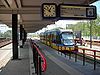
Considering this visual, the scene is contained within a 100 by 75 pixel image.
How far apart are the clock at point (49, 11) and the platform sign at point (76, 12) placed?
0.27 m

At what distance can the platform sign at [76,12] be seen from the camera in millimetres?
12625

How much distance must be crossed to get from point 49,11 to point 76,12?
4.32ft

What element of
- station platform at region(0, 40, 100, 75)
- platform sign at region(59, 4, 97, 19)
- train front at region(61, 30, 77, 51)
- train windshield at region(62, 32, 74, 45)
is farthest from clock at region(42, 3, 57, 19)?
train windshield at region(62, 32, 74, 45)

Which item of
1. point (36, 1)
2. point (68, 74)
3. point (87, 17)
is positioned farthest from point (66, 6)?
point (36, 1)

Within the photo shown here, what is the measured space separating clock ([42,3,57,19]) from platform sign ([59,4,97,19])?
272 mm

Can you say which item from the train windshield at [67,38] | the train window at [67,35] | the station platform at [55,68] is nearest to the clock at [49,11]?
the station platform at [55,68]

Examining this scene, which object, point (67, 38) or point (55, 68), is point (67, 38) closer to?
point (67, 38)

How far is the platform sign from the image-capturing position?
497 inches

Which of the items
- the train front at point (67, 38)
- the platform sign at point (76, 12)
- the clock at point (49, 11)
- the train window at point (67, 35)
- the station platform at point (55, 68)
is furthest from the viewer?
the train window at point (67, 35)

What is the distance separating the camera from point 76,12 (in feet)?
42.4

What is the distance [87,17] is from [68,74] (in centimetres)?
299

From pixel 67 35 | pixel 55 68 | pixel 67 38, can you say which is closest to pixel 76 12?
pixel 55 68

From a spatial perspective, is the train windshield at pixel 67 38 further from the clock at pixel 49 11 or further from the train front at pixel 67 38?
the clock at pixel 49 11

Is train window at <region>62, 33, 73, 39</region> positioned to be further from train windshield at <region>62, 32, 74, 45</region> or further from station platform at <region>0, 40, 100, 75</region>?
station platform at <region>0, 40, 100, 75</region>
